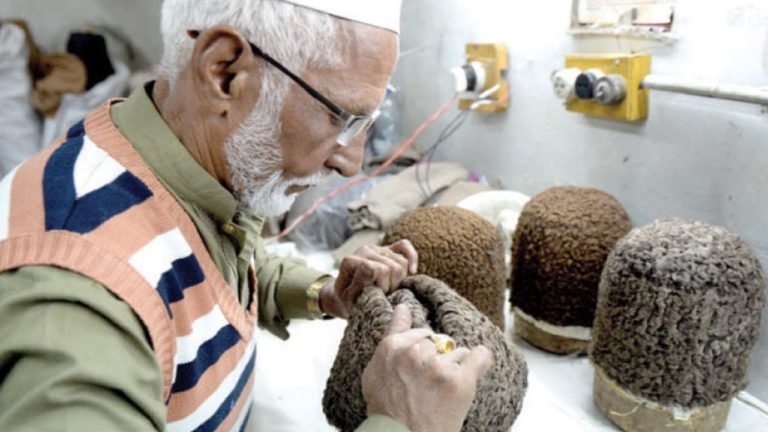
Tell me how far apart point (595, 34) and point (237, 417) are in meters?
0.92

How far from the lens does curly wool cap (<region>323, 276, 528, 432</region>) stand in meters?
0.64

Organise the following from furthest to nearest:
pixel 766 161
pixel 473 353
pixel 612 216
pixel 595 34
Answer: pixel 595 34 < pixel 612 216 < pixel 766 161 < pixel 473 353

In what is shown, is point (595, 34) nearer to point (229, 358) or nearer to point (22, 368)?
point (229, 358)

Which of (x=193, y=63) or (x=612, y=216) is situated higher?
(x=193, y=63)

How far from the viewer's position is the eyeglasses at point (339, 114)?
1.89 feet

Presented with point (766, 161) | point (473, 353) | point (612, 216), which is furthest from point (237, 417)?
point (766, 161)

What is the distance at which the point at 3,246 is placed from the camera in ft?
1.60

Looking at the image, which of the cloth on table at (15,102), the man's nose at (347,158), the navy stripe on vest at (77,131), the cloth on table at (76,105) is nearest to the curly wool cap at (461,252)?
the man's nose at (347,158)

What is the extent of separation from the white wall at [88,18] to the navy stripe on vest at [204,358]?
6.37 feet

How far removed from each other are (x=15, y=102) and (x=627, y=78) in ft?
6.32

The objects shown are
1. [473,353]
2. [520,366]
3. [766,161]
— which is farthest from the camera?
[766,161]

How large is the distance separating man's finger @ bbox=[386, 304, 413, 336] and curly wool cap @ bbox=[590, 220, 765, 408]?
358 mm

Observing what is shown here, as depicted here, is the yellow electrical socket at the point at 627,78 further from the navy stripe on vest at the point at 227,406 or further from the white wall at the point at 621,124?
the navy stripe on vest at the point at 227,406

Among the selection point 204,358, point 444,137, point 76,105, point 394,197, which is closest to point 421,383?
point 204,358
